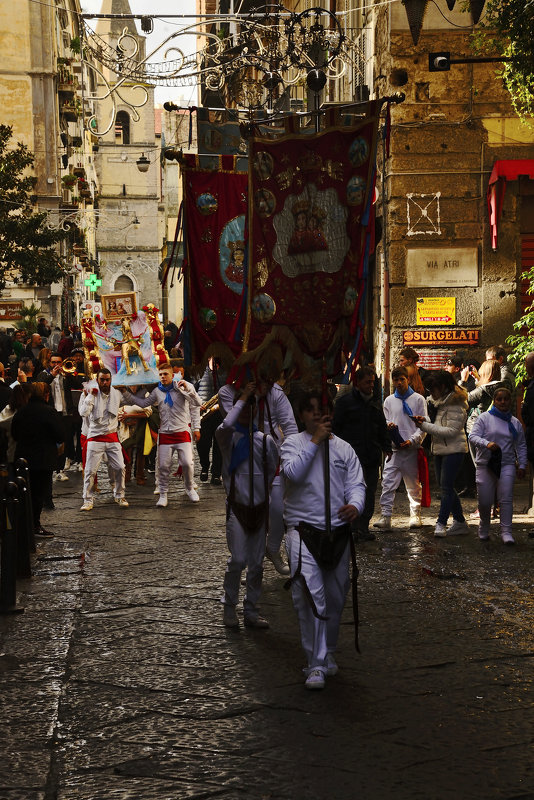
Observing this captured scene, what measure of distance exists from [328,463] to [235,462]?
5.06 ft

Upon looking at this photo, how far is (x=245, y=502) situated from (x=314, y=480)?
1.39 m

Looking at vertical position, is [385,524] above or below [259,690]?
below

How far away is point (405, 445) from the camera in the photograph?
40.2 feet

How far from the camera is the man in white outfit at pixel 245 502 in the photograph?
7.82 meters

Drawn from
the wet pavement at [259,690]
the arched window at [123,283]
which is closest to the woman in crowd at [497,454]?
the wet pavement at [259,690]

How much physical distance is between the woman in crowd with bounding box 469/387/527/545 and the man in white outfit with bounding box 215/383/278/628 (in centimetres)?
396

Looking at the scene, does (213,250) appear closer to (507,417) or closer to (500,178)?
(507,417)

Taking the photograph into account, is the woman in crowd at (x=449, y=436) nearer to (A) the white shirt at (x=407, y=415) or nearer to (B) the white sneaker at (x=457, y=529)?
(B) the white sneaker at (x=457, y=529)

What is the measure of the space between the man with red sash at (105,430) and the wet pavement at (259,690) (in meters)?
4.05

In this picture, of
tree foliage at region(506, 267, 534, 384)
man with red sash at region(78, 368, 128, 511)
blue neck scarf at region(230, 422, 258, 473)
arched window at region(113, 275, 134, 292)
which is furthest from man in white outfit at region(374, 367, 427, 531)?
arched window at region(113, 275, 134, 292)

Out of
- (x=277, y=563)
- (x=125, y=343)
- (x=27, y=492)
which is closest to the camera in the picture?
(x=277, y=563)

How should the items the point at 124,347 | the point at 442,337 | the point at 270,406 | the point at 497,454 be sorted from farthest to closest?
the point at 442,337 → the point at 124,347 → the point at 497,454 → the point at 270,406

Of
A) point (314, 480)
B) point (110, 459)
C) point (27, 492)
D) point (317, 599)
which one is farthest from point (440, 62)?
point (317, 599)

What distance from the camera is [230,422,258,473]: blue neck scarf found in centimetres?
804
